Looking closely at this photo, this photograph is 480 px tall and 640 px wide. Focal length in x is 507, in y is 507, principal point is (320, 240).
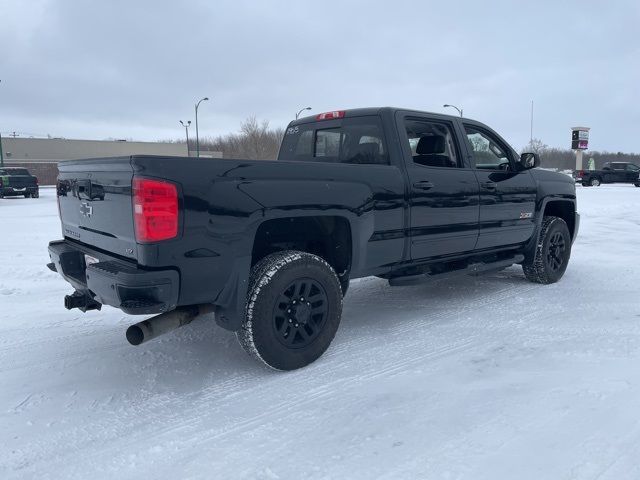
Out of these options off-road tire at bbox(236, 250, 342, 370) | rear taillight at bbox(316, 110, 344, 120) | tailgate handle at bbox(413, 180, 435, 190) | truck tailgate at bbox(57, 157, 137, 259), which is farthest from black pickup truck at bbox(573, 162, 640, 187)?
truck tailgate at bbox(57, 157, 137, 259)

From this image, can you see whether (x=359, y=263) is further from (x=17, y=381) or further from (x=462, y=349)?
(x=17, y=381)

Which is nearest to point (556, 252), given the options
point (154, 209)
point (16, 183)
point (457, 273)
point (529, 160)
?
point (529, 160)

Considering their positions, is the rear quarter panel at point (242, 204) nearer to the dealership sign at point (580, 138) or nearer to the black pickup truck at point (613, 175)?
the black pickup truck at point (613, 175)

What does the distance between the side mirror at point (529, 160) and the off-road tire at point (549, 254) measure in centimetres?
86

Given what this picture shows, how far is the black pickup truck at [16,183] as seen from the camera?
23.3 meters

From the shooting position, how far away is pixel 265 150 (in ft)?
159

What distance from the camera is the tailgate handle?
4.15 meters

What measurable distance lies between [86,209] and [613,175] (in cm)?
3434

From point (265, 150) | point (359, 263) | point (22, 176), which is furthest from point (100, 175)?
point (265, 150)

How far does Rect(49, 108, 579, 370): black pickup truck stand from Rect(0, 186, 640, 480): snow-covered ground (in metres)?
0.44

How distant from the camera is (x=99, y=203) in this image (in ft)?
10.7

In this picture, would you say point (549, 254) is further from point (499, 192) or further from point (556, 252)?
point (499, 192)

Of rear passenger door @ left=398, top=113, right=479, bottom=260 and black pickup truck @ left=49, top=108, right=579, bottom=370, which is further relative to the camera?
rear passenger door @ left=398, top=113, right=479, bottom=260

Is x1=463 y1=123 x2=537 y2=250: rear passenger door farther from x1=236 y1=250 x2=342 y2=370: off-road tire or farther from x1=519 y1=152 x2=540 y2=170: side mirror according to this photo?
x1=236 y1=250 x2=342 y2=370: off-road tire
